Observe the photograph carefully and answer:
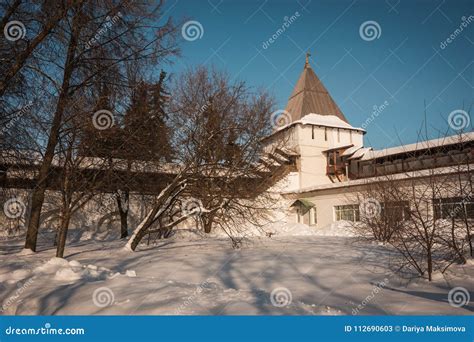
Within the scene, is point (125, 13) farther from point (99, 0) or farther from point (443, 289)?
point (443, 289)

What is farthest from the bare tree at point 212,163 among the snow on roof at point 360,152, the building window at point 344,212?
the snow on roof at point 360,152

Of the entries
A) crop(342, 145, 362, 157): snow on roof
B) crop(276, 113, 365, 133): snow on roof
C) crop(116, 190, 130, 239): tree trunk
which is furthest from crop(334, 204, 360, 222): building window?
crop(116, 190, 130, 239): tree trunk

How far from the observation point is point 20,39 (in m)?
8.80

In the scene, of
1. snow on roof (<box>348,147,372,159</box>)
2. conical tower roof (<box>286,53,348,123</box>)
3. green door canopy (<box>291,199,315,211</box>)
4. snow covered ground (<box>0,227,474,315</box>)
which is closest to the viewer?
snow covered ground (<box>0,227,474,315</box>)

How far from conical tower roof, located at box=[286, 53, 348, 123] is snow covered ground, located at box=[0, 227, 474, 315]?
3089 cm

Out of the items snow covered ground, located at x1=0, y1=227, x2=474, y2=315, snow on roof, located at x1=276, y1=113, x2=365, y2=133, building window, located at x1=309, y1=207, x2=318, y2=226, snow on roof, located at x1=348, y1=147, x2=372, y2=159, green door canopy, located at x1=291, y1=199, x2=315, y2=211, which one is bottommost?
snow covered ground, located at x1=0, y1=227, x2=474, y2=315

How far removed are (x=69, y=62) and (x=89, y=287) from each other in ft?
27.6

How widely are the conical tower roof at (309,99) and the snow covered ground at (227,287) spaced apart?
3089cm

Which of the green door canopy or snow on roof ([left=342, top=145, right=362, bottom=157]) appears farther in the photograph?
snow on roof ([left=342, top=145, right=362, bottom=157])

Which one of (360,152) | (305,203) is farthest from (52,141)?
(360,152)

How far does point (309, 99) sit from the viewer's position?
4078 cm

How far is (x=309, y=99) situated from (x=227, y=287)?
121ft

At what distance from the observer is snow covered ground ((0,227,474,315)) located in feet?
14.2

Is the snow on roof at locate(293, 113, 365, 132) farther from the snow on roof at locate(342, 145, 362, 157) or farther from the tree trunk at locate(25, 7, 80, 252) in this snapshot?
the tree trunk at locate(25, 7, 80, 252)
